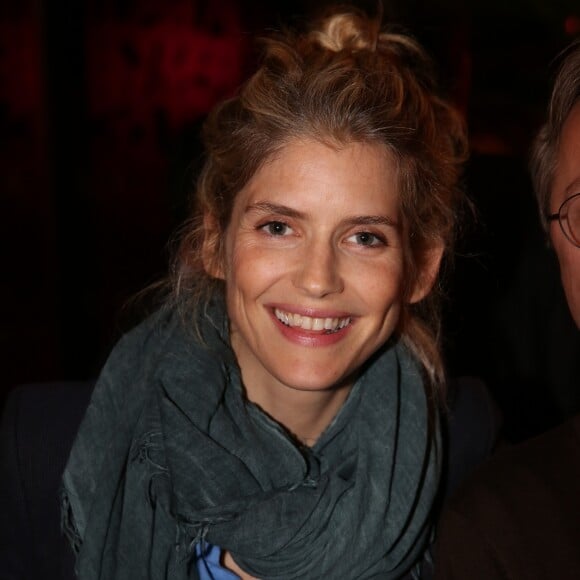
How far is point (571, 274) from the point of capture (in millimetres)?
1562

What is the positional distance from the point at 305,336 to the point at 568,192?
2.07 ft

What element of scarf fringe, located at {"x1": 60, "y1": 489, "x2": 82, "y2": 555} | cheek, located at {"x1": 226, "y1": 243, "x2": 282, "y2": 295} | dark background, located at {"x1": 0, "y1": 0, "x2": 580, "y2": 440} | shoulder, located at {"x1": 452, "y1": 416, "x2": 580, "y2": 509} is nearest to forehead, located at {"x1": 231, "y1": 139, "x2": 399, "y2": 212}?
cheek, located at {"x1": 226, "y1": 243, "x2": 282, "y2": 295}

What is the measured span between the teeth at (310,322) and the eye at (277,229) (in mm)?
168

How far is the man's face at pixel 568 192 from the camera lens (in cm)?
156

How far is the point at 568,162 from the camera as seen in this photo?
1606 millimetres

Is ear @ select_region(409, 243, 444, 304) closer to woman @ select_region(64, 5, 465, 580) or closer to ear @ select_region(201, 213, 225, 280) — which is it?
woman @ select_region(64, 5, 465, 580)

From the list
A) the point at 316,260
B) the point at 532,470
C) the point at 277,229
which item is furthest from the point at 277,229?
the point at 532,470

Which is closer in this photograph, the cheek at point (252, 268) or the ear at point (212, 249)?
the cheek at point (252, 268)

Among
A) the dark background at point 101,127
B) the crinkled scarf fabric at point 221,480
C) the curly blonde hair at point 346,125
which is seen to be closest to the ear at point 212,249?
the curly blonde hair at point 346,125

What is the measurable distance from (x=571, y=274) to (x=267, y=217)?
2.09 ft

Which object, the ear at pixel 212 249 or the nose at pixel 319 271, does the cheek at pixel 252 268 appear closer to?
the nose at pixel 319 271

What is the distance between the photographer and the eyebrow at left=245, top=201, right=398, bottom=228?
1.58 m

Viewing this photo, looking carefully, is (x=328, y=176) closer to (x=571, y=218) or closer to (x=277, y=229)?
(x=277, y=229)

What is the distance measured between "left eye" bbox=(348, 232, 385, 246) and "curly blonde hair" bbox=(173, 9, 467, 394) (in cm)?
11
